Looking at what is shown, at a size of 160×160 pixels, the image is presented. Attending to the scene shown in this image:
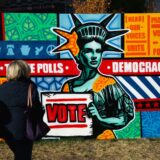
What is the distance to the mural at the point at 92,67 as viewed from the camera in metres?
8.11

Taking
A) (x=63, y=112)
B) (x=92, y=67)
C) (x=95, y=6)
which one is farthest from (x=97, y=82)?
(x=95, y=6)

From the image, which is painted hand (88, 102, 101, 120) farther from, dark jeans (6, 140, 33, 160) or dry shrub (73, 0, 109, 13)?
dry shrub (73, 0, 109, 13)

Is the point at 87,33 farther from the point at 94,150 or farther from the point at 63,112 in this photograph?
the point at 94,150

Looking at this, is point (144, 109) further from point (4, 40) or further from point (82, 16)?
point (4, 40)

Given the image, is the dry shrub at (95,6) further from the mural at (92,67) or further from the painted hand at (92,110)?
the painted hand at (92,110)

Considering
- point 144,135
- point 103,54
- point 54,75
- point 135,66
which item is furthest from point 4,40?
point 144,135

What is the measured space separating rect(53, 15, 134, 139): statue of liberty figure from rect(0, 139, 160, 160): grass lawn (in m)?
0.33

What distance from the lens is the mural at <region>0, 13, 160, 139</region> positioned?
8.11 m

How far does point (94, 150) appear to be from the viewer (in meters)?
7.91

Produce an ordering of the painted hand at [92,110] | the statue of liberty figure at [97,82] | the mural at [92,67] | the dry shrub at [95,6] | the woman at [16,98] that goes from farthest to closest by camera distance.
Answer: the dry shrub at [95,6], the painted hand at [92,110], the statue of liberty figure at [97,82], the mural at [92,67], the woman at [16,98]

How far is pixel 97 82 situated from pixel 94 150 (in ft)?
3.97

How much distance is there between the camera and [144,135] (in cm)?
850

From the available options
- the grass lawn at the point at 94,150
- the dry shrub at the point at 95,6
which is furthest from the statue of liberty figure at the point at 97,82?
the dry shrub at the point at 95,6

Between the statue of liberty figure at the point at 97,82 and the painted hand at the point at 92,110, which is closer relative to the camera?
the statue of liberty figure at the point at 97,82
